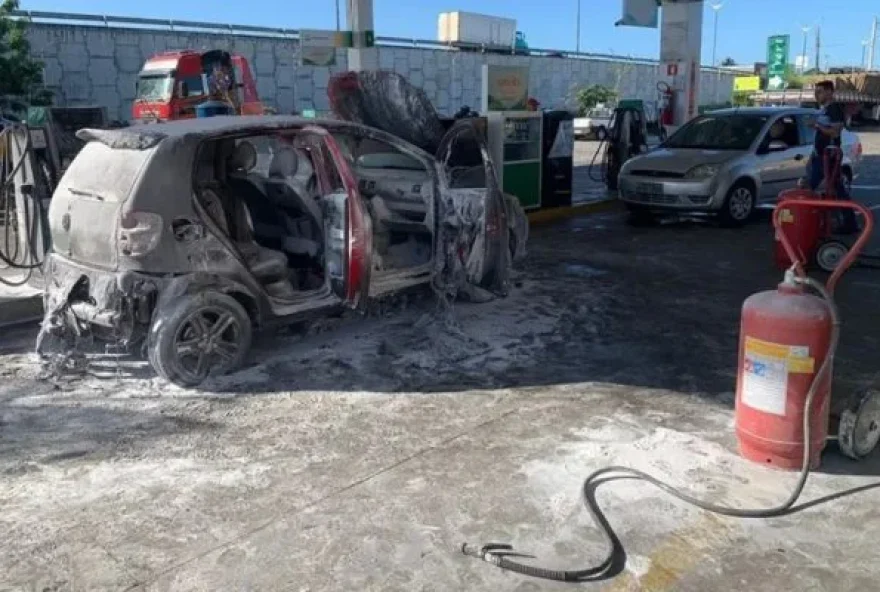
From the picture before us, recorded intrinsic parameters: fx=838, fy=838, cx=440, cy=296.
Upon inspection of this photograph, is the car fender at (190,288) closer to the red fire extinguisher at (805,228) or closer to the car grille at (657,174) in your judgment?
the red fire extinguisher at (805,228)

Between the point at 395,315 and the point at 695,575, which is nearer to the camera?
the point at 695,575

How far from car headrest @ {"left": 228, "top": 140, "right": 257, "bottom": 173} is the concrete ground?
1254mm

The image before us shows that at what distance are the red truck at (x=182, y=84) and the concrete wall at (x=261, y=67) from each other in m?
3.62

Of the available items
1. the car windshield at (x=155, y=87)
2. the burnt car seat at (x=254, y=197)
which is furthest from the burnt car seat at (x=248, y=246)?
the car windshield at (x=155, y=87)

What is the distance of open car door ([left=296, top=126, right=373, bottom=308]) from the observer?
5.69 metres

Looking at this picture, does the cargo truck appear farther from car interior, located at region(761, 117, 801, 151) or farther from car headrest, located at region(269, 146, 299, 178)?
car headrest, located at region(269, 146, 299, 178)

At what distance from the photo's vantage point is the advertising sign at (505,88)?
12.1 meters

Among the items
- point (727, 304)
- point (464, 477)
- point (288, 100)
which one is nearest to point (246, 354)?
point (464, 477)

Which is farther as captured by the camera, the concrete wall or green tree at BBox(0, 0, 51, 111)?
the concrete wall

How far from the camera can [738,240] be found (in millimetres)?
10336

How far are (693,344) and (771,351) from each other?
90.4 inches

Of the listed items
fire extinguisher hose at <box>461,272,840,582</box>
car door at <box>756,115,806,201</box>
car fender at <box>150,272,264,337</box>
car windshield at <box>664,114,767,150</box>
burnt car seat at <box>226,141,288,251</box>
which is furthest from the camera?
car windshield at <box>664,114,767,150</box>

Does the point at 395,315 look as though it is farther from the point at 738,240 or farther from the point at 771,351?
the point at 738,240

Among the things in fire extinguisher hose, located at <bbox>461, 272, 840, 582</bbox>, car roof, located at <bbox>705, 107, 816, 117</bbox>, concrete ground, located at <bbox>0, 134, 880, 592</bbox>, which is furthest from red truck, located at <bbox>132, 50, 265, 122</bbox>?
fire extinguisher hose, located at <bbox>461, 272, 840, 582</bbox>
